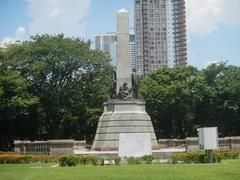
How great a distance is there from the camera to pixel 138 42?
4776 inches

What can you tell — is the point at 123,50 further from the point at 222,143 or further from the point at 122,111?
the point at 222,143

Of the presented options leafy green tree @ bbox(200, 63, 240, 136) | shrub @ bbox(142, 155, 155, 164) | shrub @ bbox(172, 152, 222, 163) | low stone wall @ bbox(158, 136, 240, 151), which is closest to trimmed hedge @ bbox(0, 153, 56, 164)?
shrub @ bbox(142, 155, 155, 164)

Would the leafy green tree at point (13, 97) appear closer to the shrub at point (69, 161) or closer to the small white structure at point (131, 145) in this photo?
the small white structure at point (131, 145)

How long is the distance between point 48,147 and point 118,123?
5.25 metres

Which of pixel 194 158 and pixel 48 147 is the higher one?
pixel 48 147

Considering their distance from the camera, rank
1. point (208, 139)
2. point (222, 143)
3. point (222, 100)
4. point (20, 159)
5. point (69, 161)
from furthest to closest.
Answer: point (222, 100) → point (222, 143) → point (20, 159) → point (69, 161) → point (208, 139)

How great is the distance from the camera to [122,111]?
106 ft

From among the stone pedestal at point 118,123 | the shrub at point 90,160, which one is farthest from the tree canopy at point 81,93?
the shrub at point 90,160

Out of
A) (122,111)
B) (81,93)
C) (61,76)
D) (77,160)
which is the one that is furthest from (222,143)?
(61,76)

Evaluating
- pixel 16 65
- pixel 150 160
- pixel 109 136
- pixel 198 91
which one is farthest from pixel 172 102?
pixel 150 160

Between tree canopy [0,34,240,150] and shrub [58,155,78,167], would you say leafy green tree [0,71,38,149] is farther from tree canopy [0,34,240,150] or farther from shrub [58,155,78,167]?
shrub [58,155,78,167]

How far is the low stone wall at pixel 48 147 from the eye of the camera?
29344 millimetres

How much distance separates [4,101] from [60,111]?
8.03 m

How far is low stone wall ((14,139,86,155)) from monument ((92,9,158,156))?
9.29 ft
